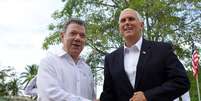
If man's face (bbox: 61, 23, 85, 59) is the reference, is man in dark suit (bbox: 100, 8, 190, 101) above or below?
below

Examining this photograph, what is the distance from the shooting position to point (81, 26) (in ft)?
15.6

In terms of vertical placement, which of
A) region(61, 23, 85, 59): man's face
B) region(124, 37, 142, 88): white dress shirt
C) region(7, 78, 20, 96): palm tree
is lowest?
region(7, 78, 20, 96): palm tree

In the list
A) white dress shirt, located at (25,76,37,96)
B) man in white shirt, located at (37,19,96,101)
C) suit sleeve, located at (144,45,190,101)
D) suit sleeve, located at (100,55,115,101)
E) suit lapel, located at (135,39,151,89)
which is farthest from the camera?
white dress shirt, located at (25,76,37,96)

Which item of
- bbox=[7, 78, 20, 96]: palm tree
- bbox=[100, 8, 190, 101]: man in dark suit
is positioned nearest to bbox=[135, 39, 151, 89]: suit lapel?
bbox=[100, 8, 190, 101]: man in dark suit

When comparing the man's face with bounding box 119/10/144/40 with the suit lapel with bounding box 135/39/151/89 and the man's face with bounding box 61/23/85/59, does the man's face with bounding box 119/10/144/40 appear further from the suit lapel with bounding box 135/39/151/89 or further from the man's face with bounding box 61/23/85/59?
the man's face with bounding box 61/23/85/59

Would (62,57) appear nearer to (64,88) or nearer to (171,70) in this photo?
(64,88)

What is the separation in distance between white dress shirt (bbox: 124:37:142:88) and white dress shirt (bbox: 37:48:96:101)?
1.56 ft

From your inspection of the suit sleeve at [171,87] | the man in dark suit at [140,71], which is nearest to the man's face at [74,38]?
the man in dark suit at [140,71]

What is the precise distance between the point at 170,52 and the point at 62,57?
3.53 ft

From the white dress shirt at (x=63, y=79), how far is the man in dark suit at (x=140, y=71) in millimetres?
254

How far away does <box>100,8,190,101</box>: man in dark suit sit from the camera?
4.23m

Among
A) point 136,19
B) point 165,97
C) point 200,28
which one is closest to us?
point 165,97

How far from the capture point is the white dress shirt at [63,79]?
14.6ft

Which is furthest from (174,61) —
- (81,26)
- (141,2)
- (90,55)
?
(90,55)
